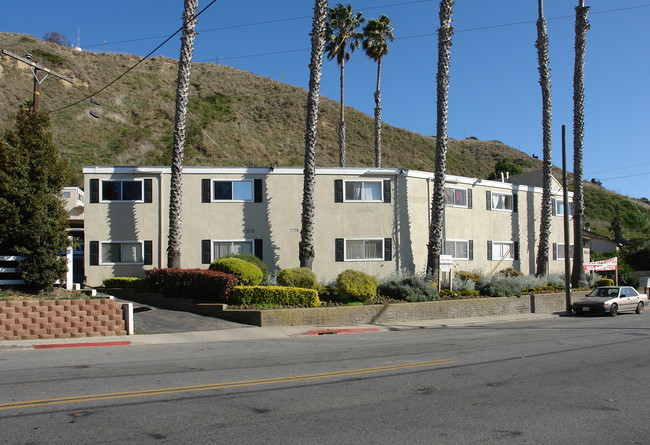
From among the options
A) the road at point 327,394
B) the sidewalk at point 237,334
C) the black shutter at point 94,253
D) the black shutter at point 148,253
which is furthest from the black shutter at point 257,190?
the road at point 327,394

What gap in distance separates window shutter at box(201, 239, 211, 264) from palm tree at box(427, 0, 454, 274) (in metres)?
10.1

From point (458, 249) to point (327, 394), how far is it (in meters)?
21.0

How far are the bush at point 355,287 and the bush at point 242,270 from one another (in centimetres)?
317

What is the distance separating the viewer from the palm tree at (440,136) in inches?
948

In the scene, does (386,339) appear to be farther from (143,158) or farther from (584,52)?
(143,158)

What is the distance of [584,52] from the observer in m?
30.7

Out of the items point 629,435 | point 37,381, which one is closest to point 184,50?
point 37,381

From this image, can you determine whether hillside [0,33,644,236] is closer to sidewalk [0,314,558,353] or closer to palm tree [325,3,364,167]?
palm tree [325,3,364,167]

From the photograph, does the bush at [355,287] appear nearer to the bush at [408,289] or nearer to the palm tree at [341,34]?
the bush at [408,289]

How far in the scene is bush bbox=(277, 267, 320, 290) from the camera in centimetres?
2041

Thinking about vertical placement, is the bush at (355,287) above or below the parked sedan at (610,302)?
above

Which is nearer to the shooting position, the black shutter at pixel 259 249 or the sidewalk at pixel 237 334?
the sidewalk at pixel 237 334

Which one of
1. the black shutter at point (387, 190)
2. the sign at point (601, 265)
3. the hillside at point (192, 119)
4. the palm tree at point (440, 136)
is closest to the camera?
the palm tree at point (440, 136)

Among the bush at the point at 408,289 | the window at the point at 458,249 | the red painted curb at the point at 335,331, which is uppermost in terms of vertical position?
the window at the point at 458,249
